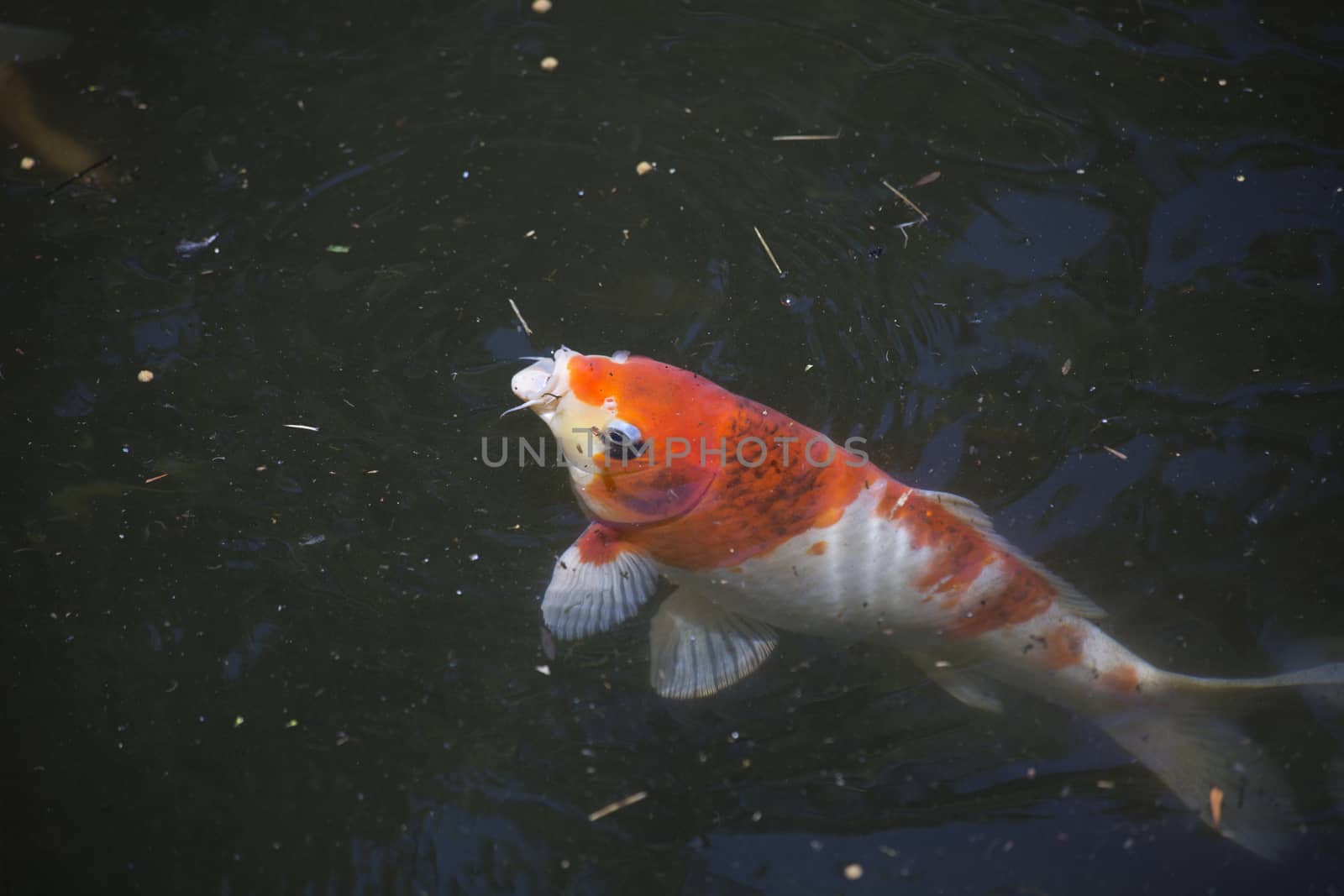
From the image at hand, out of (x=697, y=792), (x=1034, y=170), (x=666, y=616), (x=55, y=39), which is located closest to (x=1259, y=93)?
(x=1034, y=170)

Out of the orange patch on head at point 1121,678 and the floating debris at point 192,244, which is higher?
the floating debris at point 192,244

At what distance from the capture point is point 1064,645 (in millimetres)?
2682

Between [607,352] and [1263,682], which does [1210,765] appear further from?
[607,352]

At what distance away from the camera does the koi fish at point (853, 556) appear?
2.65 m

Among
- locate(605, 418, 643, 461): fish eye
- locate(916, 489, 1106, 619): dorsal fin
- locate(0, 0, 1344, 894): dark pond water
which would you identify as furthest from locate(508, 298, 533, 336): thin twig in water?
locate(916, 489, 1106, 619): dorsal fin

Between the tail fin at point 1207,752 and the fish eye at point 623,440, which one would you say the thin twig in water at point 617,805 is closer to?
the fish eye at point 623,440

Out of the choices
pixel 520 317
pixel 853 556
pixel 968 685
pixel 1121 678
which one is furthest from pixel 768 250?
pixel 1121 678

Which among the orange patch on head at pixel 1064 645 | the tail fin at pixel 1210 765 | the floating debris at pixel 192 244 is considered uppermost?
the floating debris at pixel 192 244

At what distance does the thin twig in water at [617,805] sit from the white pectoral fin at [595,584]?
0.49 m

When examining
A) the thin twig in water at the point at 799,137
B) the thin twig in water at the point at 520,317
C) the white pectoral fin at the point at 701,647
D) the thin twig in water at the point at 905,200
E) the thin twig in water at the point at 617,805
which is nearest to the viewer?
the thin twig in water at the point at 617,805

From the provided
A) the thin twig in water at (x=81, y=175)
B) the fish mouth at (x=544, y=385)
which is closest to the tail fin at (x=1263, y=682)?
the fish mouth at (x=544, y=385)

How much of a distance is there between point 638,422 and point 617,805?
111cm

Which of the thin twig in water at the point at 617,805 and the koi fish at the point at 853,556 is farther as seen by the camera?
the thin twig in water at the point at 617,805

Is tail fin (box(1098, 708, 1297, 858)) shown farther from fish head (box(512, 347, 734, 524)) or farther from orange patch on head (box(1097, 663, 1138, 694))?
fish head (box(512, 347, 734, 524))
